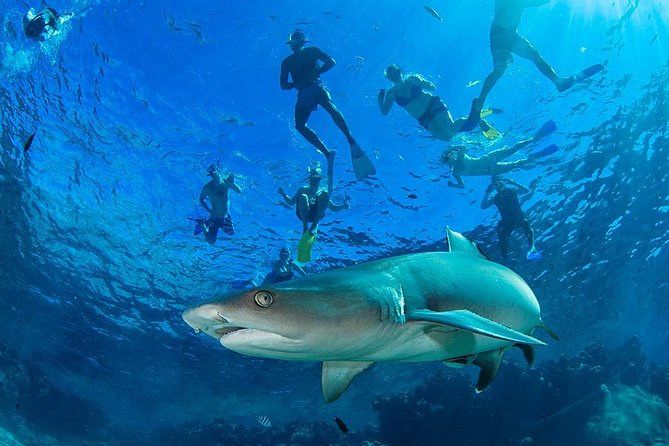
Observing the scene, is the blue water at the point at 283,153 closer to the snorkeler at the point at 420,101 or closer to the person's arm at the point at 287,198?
the person's arm at the point at 287,198

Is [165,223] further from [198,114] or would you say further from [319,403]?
[319,403]

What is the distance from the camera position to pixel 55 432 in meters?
28.1

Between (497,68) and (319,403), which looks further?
(319,403)

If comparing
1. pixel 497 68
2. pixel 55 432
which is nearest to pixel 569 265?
pixel 497 68

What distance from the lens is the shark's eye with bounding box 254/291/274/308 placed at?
196cm

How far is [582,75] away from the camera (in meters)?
9.03

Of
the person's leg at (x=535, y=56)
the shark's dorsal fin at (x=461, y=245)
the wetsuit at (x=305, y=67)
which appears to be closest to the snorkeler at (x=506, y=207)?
the person's leg at (x=535, y=56)

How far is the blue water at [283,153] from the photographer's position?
430 inches

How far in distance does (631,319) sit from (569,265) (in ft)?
69.1

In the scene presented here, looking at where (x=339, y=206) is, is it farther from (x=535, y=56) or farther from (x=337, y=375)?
(x=337, y=375)

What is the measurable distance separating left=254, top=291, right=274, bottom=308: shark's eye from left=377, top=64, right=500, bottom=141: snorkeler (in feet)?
A: 30.8

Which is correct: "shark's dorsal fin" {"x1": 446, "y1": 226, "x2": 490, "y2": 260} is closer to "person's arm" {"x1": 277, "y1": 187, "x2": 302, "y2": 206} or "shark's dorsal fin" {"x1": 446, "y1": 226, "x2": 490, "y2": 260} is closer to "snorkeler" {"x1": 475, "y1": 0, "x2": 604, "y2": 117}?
"snorkeler" {"x1": 475, "y1": 0, "x2": 604, "y2": 117}

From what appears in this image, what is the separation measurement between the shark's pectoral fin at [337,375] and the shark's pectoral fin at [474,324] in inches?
45.0

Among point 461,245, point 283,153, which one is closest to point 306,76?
point 283,153
